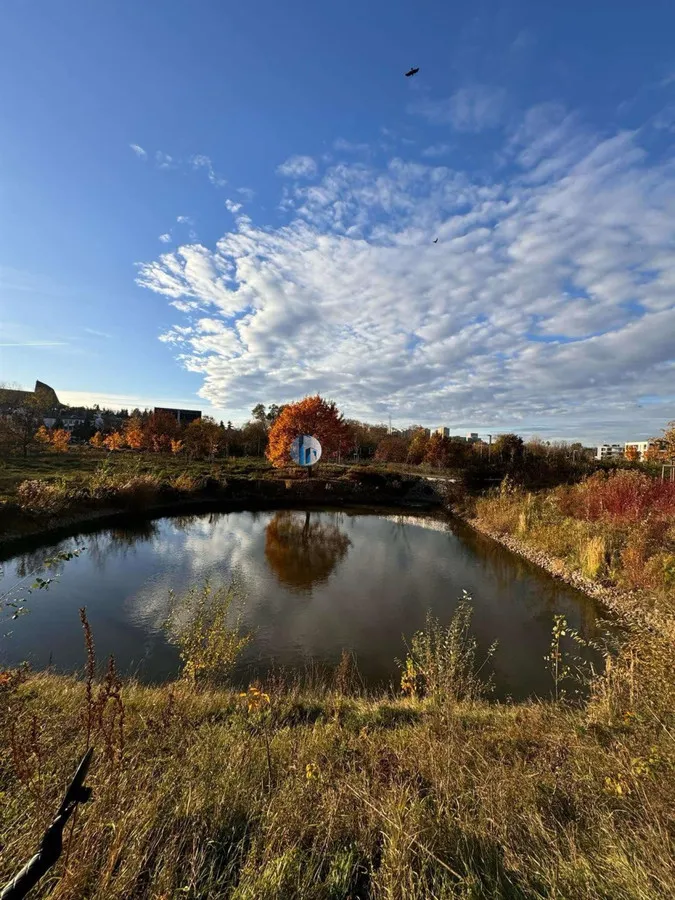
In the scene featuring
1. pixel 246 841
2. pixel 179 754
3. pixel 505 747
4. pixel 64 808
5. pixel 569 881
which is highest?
pixel 64 808

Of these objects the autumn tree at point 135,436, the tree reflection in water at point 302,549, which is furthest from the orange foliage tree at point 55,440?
the tree reflection in water at point 302,549

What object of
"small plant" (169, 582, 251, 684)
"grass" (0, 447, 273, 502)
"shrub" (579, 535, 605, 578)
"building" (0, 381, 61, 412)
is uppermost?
"building" (0, 381, 61, 412)

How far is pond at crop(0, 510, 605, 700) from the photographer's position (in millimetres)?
7832

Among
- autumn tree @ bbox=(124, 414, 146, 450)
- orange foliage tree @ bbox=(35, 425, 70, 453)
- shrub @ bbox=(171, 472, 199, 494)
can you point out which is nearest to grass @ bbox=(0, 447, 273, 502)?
A: shrub @ bbox=(171, 472, 199, 494)

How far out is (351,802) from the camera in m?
2.88

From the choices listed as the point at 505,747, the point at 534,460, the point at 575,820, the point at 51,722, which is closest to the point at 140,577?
the point at 51,722

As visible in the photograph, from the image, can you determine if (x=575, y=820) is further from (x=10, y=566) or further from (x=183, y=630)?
(x=10, y=566)

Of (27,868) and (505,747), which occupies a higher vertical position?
(27,868)

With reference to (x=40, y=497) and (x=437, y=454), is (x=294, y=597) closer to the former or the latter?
(x=40, y=497)

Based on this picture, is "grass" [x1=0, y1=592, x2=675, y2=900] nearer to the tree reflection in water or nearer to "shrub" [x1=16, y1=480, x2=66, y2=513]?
the tree reflection in water

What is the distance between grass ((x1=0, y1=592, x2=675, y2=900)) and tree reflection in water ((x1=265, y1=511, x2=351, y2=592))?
790 centimetres

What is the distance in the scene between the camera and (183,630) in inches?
334

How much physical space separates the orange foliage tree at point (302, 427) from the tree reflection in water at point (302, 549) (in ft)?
28.8

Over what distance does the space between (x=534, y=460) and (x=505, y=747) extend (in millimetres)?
31564
